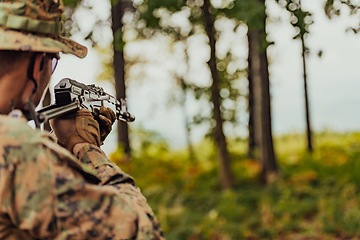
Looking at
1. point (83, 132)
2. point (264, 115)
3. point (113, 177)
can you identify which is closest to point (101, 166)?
point (113, 177)

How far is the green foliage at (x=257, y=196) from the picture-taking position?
6621mm

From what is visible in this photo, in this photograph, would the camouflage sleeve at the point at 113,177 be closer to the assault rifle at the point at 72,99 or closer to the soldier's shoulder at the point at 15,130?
the assault rifle at the point at 72,99

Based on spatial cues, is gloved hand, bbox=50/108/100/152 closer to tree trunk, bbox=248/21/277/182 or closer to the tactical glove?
the tactical glove

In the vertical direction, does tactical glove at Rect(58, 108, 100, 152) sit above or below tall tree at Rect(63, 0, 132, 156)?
below

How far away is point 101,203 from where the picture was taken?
1.12m

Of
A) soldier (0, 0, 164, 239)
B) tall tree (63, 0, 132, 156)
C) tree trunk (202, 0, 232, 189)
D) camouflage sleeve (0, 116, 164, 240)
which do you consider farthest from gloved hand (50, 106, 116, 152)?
tree trunk (202, 0, 232, 189)

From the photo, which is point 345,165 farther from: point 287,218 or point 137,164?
point 137,164

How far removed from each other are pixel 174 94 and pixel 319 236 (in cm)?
1073

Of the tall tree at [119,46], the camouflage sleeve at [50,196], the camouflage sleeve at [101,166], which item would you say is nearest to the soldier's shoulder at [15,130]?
the camouflage sleeve at [50,196]

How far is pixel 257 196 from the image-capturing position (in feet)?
25.7

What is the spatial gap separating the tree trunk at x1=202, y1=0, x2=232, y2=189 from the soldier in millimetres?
6818

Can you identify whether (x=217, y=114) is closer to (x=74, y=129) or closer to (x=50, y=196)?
(x=74, y=129)

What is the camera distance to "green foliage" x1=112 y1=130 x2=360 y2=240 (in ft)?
21.7

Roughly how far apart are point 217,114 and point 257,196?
2036 mm
